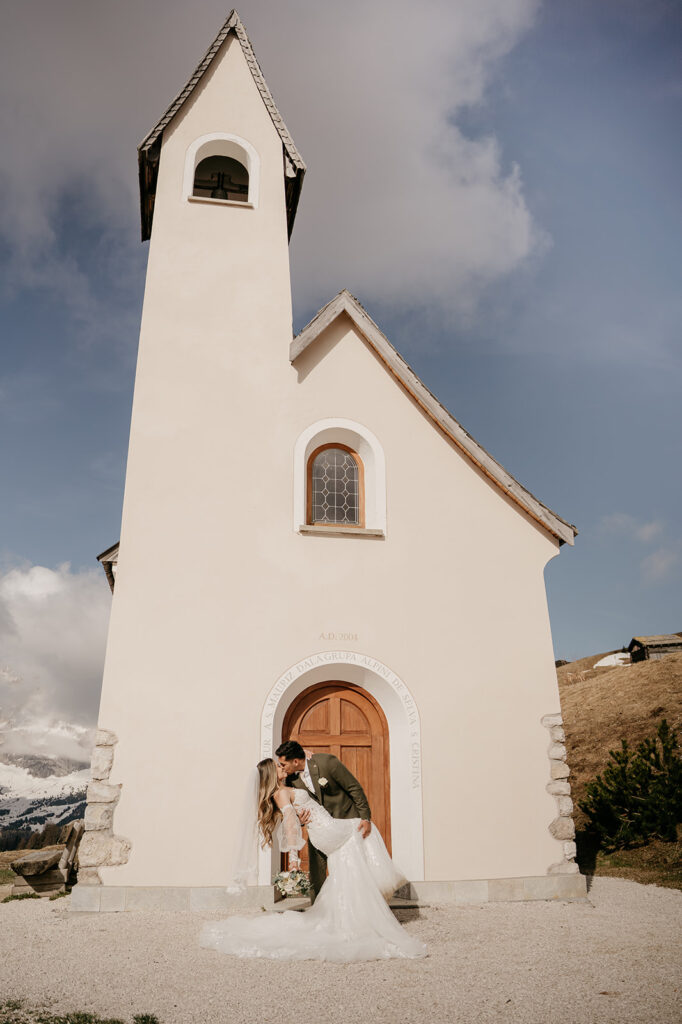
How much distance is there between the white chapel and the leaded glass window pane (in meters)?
0.04

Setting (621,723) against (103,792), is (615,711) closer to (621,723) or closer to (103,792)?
(621,723)

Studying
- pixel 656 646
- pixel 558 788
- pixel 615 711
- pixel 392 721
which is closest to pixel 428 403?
pixel 392 721

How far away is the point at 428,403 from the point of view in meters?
10.6

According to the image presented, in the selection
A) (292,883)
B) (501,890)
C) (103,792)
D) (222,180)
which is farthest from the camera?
(222,180)

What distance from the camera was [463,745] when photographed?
29.9 feet

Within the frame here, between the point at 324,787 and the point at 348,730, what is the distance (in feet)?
8.12

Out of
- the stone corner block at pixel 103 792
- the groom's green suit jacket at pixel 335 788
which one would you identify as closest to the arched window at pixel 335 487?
the groom's green suit jacket at pixel 335 788

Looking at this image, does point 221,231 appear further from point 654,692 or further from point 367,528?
point 654,692

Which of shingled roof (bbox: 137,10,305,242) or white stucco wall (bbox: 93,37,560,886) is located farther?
shingled roof (bbox: 137,10,305,242)

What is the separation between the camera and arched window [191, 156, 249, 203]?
12758mm

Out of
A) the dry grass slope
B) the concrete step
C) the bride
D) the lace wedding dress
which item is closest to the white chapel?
the concrete step

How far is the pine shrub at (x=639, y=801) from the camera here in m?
11.3

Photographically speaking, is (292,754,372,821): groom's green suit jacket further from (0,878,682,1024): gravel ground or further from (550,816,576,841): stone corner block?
(550,816,576,841): stone corner block

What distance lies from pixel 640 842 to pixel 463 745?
5.05 meters
